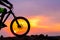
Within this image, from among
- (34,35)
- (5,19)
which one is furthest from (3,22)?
(34,35)

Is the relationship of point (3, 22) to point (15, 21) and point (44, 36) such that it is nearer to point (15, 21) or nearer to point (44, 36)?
point (15, 21)

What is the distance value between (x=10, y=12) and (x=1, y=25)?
101cm

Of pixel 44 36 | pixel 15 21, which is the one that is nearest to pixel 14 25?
pixel 15 21

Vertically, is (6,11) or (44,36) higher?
(6,11)

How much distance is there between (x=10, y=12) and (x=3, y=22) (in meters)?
0.71

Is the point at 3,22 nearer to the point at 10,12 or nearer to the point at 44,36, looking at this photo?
the point at 10,12

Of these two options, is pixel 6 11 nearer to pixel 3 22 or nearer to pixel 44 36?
pixel 3 22

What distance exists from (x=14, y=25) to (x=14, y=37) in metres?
0.74

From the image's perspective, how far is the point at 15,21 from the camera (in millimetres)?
24531

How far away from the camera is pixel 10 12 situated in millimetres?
24438

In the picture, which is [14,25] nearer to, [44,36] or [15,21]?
[15,21]

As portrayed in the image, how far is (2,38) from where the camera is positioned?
24953mm

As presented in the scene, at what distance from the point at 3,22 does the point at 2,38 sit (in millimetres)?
1187

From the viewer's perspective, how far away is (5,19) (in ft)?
80.1
